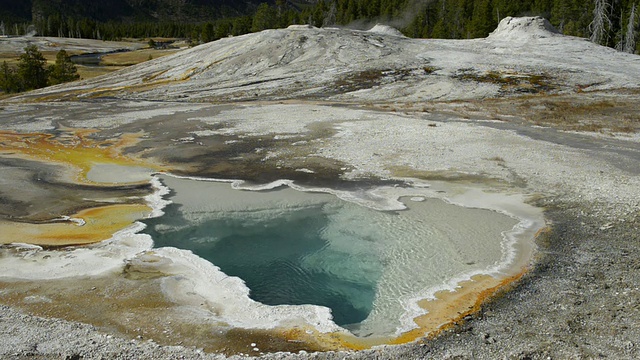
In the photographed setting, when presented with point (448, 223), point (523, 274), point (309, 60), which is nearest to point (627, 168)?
point (448, 223)

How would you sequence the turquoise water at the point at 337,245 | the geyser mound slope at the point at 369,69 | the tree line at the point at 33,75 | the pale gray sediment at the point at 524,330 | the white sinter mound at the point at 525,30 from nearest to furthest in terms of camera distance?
the pale gray sediment at the point at 524,330 < the turquoise water at the point at 337,245 < the geyser mound slope at the point at 369,69 < the white sinter mound at the point at 525,30 < the tree line at the point at 33,75

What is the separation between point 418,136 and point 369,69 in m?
13.3

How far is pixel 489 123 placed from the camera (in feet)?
61.0

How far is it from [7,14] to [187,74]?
191 meters

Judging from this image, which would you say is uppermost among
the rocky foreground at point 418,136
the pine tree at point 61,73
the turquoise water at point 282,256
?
the pine tree at point 61,73

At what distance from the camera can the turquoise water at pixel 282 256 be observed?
271 inches

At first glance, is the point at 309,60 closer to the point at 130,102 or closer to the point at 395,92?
the point at 395,92

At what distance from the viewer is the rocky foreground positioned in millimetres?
5625

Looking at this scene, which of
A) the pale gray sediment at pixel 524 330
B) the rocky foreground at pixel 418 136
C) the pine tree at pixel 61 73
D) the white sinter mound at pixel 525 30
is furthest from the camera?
the pine tree at pixel 61 73

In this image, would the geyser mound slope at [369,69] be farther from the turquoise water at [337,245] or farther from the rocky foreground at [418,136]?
the turquoise water at [337,245]

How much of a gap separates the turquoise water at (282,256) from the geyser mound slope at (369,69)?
1601 centimetres

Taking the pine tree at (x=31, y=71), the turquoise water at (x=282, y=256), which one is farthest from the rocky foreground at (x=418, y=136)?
the pine tree at (x=31, y=71)

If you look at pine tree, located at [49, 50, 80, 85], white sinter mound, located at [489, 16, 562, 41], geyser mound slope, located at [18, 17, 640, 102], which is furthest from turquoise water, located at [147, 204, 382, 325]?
pine tree, located at [49, 50, 80, 85]

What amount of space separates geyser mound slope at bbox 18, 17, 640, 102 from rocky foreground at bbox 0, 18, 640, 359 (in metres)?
0.15
